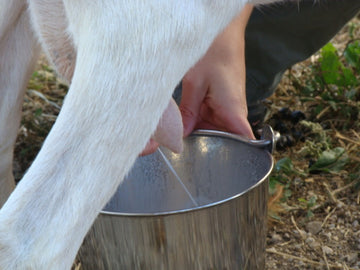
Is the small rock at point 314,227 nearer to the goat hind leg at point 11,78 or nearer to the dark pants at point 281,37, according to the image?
the dark pants at point 281,37

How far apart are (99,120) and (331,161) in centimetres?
87

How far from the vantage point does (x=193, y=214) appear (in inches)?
38.2

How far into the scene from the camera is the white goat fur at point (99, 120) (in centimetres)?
85

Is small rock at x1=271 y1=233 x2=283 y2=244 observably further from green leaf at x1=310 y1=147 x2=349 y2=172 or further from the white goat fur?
the white goat fur

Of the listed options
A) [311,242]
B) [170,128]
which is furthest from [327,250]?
[170,128]

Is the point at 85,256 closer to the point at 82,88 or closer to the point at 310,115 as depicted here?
the point at 82,88

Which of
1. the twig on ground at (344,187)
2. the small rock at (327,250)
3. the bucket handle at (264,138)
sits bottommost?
the small rock at (327,250)

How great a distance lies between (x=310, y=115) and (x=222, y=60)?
2.05 ft

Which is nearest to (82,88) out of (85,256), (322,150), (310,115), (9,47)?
(85,256)

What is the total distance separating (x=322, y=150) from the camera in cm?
166

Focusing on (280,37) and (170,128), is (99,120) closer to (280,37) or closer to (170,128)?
(170,128)

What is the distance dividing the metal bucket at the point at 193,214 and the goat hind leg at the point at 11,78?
0.23 metres

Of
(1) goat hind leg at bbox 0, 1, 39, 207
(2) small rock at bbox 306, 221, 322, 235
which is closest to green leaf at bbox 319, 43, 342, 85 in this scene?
(2) small rock at bbox 306, 221, 322, 235

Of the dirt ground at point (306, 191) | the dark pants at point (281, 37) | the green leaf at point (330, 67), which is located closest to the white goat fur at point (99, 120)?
the dirt ground at point (306, 191)
